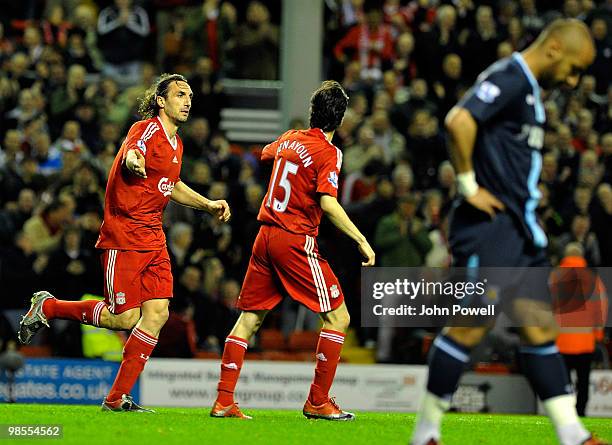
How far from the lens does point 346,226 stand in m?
8.77

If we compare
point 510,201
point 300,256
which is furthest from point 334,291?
point 510,201

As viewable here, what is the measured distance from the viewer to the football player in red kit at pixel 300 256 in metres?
9.04

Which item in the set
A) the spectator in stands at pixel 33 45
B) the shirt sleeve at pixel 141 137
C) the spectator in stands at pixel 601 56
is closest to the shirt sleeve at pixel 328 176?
the shirt sleeve at pixel 141 137

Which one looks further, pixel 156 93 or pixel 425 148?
pixel 425 148

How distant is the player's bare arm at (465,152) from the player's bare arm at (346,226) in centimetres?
215

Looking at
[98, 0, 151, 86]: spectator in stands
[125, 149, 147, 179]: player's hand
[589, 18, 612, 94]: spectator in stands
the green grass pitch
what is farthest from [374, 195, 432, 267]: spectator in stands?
[125, 149, 147, 179]: player's hand

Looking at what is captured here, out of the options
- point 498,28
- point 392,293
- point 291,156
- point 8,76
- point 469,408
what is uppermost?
point 498,28

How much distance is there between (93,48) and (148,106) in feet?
32.7

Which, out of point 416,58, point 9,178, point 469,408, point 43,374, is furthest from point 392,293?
point 416,58

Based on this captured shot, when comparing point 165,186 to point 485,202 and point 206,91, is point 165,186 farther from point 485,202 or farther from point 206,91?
point 206,91

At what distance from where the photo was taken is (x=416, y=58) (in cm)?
1916

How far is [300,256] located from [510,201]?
2.61 meters

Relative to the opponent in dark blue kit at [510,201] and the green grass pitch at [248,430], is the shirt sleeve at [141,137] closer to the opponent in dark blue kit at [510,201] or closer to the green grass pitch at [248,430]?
the green grass pitch at [248,430]

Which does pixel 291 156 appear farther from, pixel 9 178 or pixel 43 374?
pixel 9 178
